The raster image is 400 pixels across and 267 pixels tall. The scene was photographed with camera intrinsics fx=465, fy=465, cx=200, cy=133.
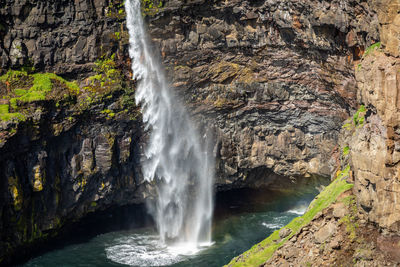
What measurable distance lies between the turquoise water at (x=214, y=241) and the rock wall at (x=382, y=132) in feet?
55.8

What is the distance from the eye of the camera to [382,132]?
22984mm

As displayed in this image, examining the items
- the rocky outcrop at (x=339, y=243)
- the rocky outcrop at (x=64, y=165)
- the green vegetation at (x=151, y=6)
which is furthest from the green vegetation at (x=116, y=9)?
the rocky outcrop at (x=339, y=243)

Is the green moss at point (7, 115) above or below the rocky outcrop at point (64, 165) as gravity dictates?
above

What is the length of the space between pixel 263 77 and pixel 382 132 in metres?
22.1

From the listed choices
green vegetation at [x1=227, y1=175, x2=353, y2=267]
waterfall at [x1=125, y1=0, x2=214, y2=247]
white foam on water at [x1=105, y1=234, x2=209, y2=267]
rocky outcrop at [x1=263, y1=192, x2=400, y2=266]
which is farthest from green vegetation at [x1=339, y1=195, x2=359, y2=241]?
waterfall at [x1=125, y1=0, x2=214, y2=247]

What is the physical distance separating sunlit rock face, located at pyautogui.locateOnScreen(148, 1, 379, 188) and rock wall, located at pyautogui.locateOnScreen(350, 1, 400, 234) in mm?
13109

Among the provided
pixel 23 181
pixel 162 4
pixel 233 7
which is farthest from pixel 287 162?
pixel 23 181

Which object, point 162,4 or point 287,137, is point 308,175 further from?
point 162,4

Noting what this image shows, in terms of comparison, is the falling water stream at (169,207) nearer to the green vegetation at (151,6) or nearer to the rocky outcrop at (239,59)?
the green vegetation at (151,6)

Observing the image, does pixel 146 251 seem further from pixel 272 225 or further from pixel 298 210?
Result: pixel 298 210

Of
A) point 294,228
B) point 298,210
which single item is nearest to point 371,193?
point 294,228

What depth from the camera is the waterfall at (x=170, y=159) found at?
1738 inches

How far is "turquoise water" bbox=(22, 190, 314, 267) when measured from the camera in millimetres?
39594

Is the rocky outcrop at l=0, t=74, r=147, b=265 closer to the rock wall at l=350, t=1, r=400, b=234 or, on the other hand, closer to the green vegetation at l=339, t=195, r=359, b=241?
the green vegetation at l=339, t=195, r=359, b=241
